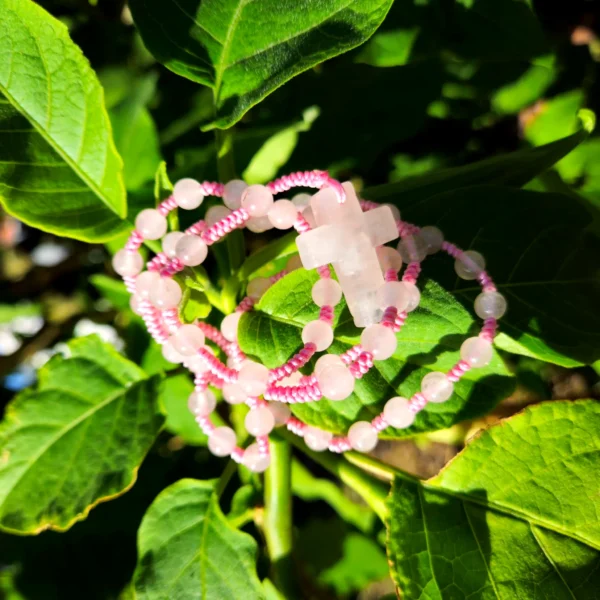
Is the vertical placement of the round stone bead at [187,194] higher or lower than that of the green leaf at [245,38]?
lower

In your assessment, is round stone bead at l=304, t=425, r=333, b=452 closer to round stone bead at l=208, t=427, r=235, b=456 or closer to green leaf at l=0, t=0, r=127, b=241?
round stone bead at l=208, t=427, r=235, b=456

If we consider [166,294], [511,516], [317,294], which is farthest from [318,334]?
[511,516]

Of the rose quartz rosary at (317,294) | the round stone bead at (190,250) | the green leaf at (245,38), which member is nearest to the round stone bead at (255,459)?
the rose quartz rosary at (317,294)

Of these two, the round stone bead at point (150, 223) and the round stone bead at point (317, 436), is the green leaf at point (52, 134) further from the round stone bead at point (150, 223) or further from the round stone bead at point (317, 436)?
the round stone bead at point (317, 436)

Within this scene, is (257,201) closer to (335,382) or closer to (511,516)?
(335,382)

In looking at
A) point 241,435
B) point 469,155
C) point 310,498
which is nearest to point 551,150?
point 469,155

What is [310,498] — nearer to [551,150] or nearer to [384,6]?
[551,150]

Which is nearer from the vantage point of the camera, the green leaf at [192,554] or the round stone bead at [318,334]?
the round stone bead at [318,334]

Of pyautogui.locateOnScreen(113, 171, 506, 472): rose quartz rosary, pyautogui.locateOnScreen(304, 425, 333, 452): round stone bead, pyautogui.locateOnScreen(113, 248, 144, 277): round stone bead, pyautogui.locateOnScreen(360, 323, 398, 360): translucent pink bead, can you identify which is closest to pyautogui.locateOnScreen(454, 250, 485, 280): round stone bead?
pyautogui.locateOnScreen(113, 171, 506, 472): rose quartz rosary
